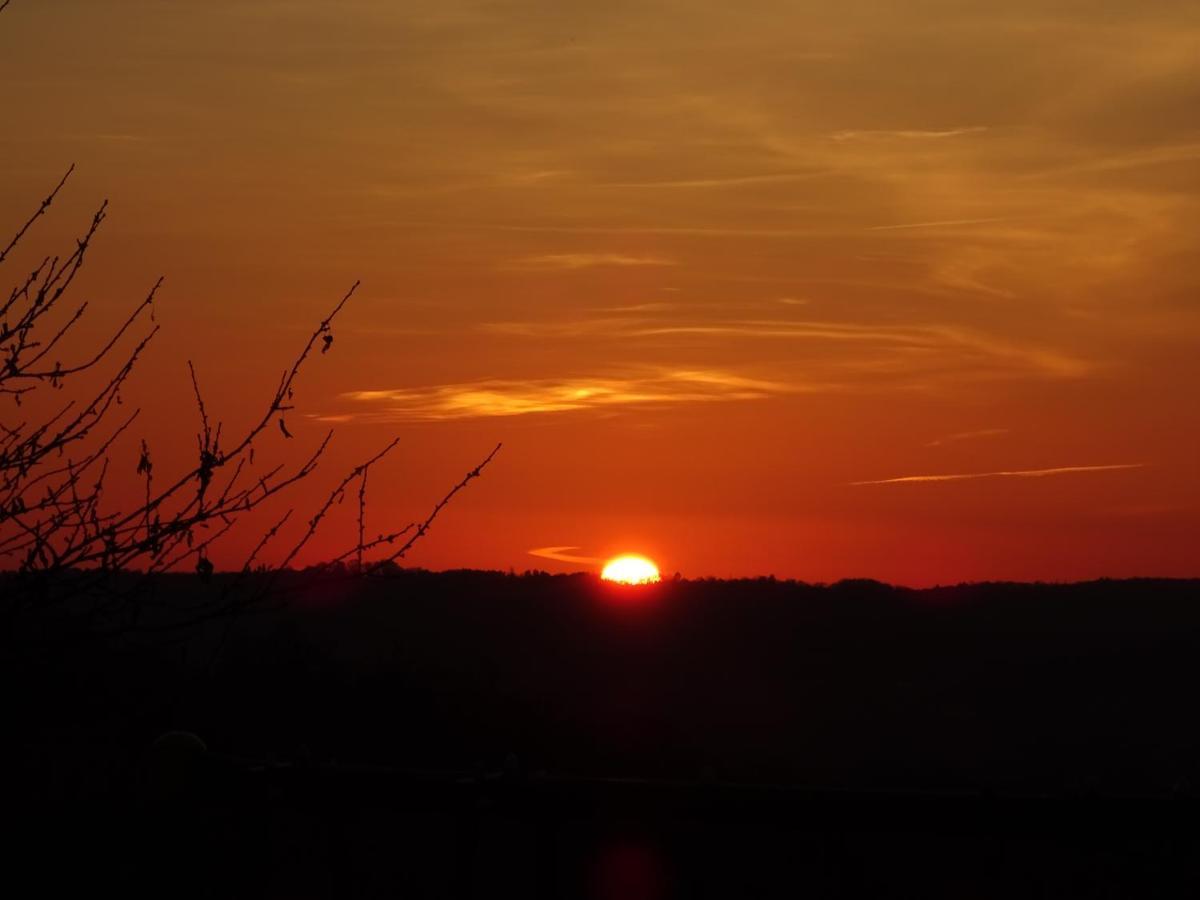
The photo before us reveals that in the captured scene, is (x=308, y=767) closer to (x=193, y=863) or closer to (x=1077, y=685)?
(x=193, y=863)

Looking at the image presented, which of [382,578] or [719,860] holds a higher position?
[382,578]

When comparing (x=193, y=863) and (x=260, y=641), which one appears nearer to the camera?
(x=193, y=863)

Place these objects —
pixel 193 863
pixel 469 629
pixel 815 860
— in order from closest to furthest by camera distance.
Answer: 1. pixel 193 863
2. pixel 815 860
3. pixel 469 629

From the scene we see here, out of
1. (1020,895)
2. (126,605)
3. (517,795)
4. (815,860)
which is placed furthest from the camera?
(815,860)

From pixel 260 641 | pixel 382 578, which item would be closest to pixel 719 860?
pixel 382 578

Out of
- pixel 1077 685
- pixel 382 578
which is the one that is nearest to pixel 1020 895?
pixel 382 578

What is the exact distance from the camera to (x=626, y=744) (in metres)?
24.2

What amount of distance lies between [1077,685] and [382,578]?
3328 centimetres

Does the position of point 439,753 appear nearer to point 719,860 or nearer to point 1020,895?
point 719,860

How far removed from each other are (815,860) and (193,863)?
8373 mm

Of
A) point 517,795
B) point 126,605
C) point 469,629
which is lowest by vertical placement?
point 517,795

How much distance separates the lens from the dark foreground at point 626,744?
26.6 feet

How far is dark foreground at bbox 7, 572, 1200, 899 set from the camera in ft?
26.6

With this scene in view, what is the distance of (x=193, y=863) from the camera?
10711 millimetres
